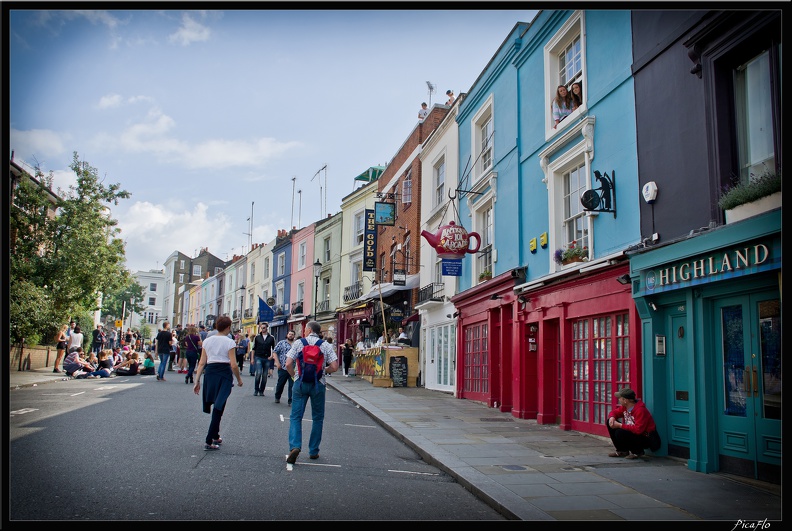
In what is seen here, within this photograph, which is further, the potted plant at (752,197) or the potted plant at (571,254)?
the potted plant at (571,254)

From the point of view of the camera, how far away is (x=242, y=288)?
186 ft

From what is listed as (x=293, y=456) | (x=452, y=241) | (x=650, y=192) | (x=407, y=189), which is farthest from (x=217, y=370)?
(x=407, y=189)

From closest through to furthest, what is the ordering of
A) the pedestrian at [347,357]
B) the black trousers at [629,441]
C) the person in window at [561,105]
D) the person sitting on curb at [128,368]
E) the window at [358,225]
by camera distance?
1. the black trousers at [629,441]
2. the person in window at [561,105]
3. the person sitting on curb at [128,368]
4. the pedestrian at [347,357]
5. the window at [358,225]

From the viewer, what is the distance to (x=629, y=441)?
860cm

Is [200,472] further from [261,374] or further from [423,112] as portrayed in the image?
[423,112]

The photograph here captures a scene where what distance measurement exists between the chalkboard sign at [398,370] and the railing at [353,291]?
11.0 metres

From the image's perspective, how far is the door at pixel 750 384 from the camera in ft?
22.9

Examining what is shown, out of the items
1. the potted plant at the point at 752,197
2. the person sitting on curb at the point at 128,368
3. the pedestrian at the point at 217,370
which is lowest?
the person sitting on curb at the point at 128,368

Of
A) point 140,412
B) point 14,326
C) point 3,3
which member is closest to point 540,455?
point 140,412

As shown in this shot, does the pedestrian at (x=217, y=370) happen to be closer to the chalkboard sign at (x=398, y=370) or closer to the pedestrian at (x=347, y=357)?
the chalkboard sign at (x=398, y=370)

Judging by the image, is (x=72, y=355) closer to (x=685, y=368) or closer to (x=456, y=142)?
(x=456, y=142)

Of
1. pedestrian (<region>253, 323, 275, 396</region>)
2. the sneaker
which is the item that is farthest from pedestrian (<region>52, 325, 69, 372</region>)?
the sneaker

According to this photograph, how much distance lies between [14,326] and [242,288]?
131 feet

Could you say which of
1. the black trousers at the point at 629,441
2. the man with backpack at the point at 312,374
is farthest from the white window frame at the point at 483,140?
the man with backpack at the point at 312,374
